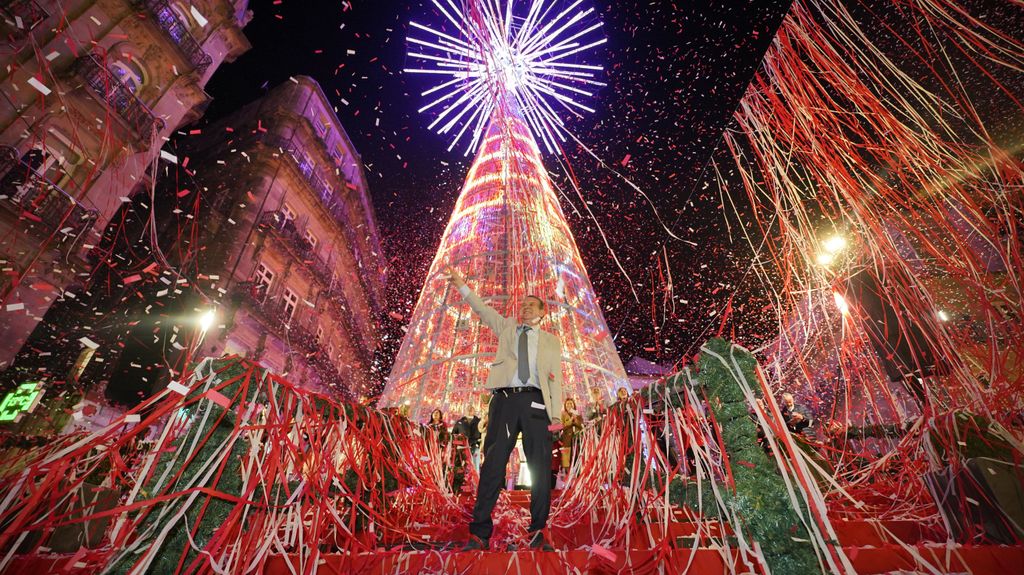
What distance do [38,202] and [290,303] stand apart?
9323 millimetres

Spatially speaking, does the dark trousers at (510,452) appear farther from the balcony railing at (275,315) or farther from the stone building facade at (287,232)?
the balcony railing at (275,315)

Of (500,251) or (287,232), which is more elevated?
(287,232)

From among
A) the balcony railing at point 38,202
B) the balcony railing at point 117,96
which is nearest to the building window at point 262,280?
the balcony railing at point 38,202

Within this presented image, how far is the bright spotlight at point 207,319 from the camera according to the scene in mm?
13641

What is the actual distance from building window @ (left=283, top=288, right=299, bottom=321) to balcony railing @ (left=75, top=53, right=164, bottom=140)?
7582 millimetres

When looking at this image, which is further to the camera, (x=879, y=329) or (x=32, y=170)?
(x=32, y=170)

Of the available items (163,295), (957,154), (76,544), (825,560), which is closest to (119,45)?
(163,295)

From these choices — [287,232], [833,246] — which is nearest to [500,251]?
[833,246]

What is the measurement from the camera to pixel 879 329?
5637 millimetres

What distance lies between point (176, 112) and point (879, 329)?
19812 millimetres

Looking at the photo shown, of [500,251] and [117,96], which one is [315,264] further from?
[500,251]

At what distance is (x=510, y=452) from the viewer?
291cm

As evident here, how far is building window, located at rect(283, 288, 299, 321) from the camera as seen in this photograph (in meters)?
18.1

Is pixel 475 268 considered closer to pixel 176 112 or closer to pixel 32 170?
pixel 32 170
